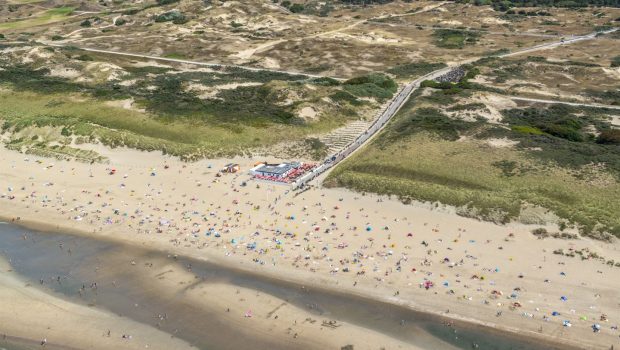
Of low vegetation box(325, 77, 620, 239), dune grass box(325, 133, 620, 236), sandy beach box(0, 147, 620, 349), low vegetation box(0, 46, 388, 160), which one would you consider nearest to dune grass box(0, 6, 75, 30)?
low vegetation box(0, 46, 388, 160)

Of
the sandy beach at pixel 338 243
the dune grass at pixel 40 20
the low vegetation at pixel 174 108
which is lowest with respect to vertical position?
the dune grass at pixel 40 20

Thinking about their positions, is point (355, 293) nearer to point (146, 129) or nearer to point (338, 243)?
point (338, 243)

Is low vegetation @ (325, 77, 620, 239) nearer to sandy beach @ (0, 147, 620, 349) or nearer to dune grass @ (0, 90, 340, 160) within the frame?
sandy beach @ (0, 147, 620, 349)

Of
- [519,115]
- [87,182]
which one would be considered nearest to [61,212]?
[87,182]

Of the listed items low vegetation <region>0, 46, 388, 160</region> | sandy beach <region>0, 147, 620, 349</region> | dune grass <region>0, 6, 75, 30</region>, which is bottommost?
dune grass <region>0, 6, 75, 30</region>

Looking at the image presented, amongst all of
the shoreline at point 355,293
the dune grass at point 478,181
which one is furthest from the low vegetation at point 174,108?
the shoreline at point 355,293

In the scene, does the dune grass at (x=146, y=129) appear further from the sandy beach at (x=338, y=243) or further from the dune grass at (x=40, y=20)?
the dune grass at (x=40, y=20)

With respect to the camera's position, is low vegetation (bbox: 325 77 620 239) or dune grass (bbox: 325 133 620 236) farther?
low vegetation (bbox: 325 77 620 239)

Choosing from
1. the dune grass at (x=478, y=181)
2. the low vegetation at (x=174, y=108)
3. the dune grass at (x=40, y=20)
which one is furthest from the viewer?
the dune grass at (x=40, y=20)

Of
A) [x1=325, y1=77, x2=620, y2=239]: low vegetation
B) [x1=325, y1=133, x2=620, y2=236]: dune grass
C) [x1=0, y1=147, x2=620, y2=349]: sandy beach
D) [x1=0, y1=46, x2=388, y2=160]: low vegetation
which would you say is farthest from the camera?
[x1=0, y1=46, x2=388, y2=160]: low vegetation
